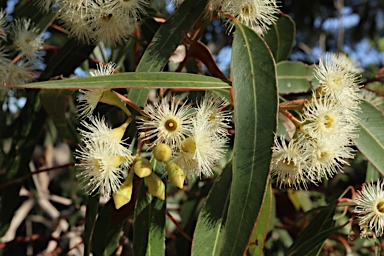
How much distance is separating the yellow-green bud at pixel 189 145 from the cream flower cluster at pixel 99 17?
15.8 inches

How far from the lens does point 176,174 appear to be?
3.51 feet

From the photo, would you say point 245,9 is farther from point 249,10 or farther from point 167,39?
point 167,39

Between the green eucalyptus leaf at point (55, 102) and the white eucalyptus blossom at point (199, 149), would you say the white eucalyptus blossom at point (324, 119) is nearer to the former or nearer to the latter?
the white eucalyptus blossom at point (199, 149)

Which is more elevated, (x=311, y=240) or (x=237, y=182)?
(x=237, y=182)

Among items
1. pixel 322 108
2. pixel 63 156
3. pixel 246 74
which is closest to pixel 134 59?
pixel 246 74

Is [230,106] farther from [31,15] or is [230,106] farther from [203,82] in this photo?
[31,15]

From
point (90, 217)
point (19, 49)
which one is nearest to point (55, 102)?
point (19, 49)

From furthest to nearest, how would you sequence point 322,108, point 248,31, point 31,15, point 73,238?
1. point 73,238
2. point 31,15
3. point 248,31
4. point 322,108

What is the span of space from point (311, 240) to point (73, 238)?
1027 mm

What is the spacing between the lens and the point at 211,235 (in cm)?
121

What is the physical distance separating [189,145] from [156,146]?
7 cm

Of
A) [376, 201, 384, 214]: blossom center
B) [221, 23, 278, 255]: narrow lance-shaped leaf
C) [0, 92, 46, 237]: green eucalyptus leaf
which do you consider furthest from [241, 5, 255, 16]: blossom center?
[0, 92, 46, 237]: green eucalyptus leaf

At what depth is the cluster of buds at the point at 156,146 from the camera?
1085mm

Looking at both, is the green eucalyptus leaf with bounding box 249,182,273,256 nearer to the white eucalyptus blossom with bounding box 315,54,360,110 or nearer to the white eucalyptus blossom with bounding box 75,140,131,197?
the white eucalyptus blossom with bounding box 315,54,360,110
